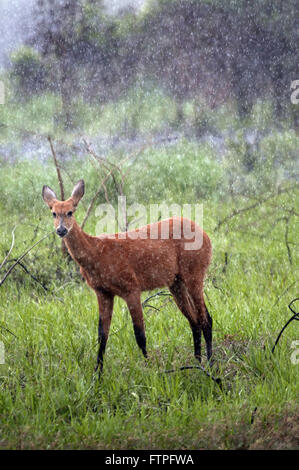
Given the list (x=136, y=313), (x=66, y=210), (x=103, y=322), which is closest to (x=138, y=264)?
(x=136, y=313)

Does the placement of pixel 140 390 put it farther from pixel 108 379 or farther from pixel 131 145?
pixel 131 145

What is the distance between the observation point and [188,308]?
4.05 metres

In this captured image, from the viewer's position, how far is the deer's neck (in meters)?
3.41

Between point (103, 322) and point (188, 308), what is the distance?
58cm

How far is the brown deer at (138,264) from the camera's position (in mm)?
3459

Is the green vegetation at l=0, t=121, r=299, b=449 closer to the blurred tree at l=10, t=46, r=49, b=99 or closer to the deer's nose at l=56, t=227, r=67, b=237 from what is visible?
the deer's nose at l=56, t=227, r=67, b=237

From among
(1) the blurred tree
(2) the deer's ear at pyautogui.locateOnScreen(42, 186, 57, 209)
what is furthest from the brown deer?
(1) the blurred tree

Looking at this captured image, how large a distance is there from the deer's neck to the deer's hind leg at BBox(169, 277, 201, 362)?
0.70m

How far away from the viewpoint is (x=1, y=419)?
133 inches

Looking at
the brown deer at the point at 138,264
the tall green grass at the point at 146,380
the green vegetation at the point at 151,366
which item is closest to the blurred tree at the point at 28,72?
the green vegetation at the point at 151,366

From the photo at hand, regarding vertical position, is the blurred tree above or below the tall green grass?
above

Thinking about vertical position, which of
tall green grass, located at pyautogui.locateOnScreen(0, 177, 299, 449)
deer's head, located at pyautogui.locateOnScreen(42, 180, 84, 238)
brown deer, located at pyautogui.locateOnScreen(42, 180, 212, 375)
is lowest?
tall green grass, located at pyautogui.locateOnScreen(0, 177, 299, 449)

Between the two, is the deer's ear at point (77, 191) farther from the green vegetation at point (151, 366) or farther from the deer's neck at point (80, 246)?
the green vegetation at point (151, 366)

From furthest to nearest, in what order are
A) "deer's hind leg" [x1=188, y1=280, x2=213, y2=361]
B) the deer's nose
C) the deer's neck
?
"deer's hind leg" [x1=188, y1=280, x2=213, y2=361] < the deer's neck < the deer's nose
